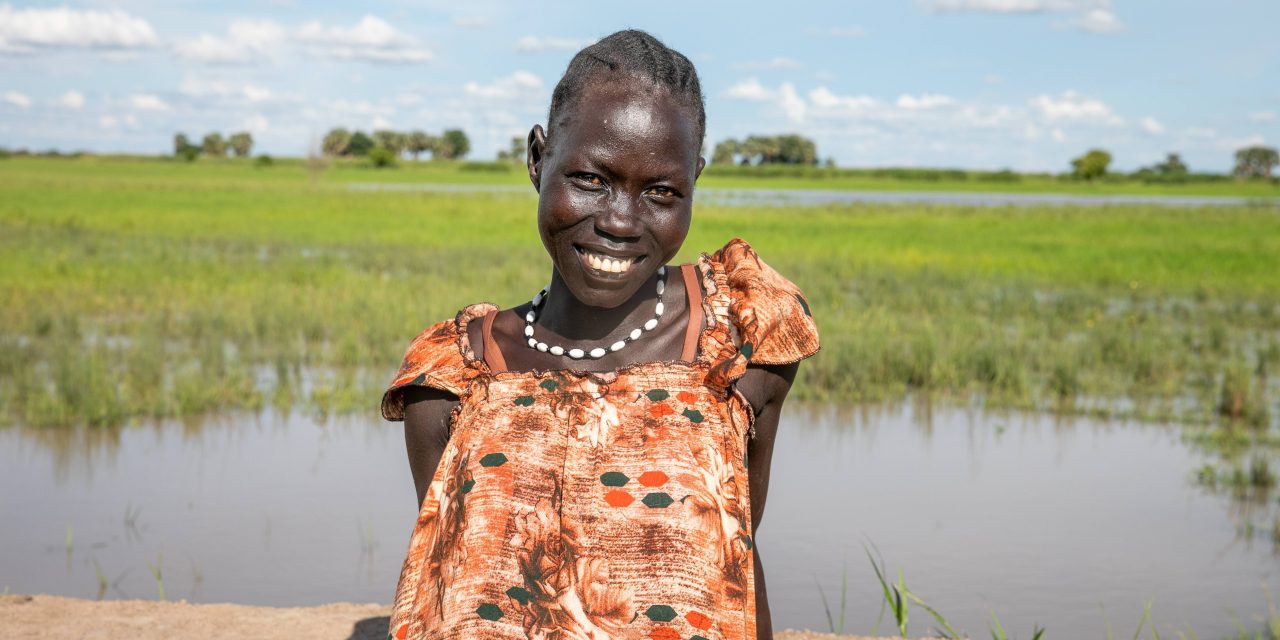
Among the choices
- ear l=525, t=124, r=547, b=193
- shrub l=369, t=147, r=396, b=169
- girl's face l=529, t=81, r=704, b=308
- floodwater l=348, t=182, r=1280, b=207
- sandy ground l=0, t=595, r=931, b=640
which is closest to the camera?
girl's face l=529, t=81, r=704, b=308

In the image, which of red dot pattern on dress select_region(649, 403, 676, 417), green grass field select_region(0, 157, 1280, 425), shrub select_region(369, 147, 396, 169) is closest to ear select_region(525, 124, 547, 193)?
red dot pattern on dress select_region(649, 403, 676, 417)

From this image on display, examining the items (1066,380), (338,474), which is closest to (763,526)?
(338,474)

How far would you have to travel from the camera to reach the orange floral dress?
1.41 m

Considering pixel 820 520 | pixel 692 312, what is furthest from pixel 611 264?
pixel 820 520

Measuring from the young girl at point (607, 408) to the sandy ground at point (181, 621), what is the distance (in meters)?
2.15

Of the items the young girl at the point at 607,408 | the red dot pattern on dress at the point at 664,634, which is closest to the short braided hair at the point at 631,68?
the young girl at the point at 607,408

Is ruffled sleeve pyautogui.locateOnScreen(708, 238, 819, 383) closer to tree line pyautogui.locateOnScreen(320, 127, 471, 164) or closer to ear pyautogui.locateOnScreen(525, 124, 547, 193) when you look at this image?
ear pyautogui.locateOnScreen(525, 124, 547, 193)

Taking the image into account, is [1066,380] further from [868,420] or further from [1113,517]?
[1113,517]

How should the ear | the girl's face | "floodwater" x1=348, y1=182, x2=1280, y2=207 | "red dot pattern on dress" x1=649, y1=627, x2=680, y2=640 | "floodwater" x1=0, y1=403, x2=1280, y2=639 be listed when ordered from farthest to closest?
"floodwater" x1=348, y1=182, x2=1280, y2=207
"floodwater" x1=0, y1=403, x2=1280, y2=639
the ear
the girl's face
"red dot pattern on dress" x1=649, y1=627, x2=680, y2=640

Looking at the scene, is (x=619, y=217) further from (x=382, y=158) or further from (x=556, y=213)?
(x=382, y=158)

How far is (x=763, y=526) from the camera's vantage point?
5.46 metres

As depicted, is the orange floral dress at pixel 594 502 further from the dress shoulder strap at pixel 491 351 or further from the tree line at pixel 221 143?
the tree line at pixel 221 143

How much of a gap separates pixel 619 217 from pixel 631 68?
0.18 metres

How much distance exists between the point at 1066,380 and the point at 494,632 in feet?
24.4
